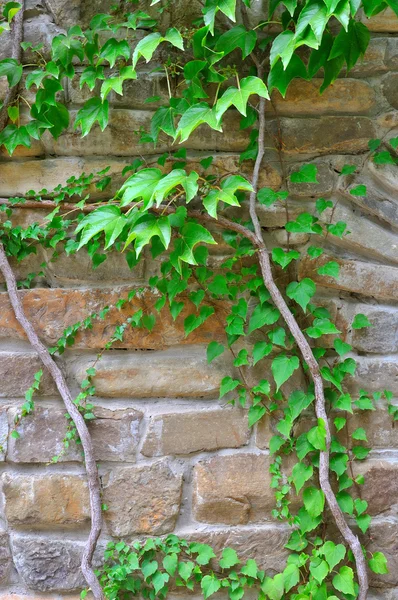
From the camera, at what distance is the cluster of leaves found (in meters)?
1.45

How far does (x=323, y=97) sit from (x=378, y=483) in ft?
3.49

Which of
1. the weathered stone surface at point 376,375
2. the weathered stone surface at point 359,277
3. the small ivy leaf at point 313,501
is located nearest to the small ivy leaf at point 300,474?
the small ivy leaf at point 313,501

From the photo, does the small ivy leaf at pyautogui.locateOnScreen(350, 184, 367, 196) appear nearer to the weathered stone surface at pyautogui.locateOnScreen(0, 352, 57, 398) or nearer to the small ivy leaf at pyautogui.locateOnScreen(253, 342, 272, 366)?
the small ivy leaf at pyautogui.locateOnScreen(253, 342, 272, 366)

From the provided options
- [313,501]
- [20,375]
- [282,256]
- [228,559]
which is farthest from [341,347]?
[20,375]

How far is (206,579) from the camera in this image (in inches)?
57.8

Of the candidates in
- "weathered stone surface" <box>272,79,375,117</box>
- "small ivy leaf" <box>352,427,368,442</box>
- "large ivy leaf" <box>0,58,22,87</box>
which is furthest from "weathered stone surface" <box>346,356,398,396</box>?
"large ivy leaf" <box>0,58,22,87</box>

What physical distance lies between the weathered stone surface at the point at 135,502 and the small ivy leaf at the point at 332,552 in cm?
42

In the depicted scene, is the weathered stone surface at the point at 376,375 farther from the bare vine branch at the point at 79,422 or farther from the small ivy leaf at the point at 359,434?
the bare vine branch at the point at 79,422

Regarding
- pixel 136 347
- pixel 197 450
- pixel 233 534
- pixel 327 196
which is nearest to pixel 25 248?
pixel 136 347

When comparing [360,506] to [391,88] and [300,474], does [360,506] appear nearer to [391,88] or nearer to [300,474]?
[300,474]

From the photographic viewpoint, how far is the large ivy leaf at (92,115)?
1432 mm

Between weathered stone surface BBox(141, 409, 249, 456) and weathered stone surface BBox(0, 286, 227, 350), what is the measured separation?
8.0 inches

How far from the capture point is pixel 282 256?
1449 millimetres

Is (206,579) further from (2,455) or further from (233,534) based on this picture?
(2,455)
